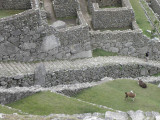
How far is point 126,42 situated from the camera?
87.6 feet

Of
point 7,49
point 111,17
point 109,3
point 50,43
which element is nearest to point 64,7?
point 111,17

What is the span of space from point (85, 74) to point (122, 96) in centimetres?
439

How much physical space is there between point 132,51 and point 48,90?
1132cm

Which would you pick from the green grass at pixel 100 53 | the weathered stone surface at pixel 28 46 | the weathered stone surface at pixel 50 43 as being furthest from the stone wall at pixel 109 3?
the weathered stone surface at pixel 28 46

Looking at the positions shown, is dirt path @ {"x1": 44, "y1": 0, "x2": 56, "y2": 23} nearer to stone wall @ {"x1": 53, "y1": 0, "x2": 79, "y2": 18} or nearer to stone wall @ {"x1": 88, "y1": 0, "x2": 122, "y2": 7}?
stone wall @ {"x1": 53, "y1": 0, "x2": 79, "y2": 18}

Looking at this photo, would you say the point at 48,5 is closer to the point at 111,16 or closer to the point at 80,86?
the point at 111,16

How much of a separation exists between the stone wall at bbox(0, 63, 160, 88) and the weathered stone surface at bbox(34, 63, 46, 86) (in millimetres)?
278

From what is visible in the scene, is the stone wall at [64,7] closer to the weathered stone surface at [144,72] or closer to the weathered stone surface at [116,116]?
the weathered stone surface at [144,72]

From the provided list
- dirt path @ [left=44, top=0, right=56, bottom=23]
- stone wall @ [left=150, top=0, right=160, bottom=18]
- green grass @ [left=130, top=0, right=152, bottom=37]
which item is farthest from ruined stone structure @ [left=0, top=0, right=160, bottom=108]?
stone wall @ [left=150, top=0, right=160, bottom=18]

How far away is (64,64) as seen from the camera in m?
23.0

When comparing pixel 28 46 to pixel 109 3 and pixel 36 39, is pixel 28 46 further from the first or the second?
pixel 109 3

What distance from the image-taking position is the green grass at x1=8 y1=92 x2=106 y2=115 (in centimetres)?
1642

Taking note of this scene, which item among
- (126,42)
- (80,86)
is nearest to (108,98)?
(80,86)

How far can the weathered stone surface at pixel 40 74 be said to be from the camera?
800 inches
